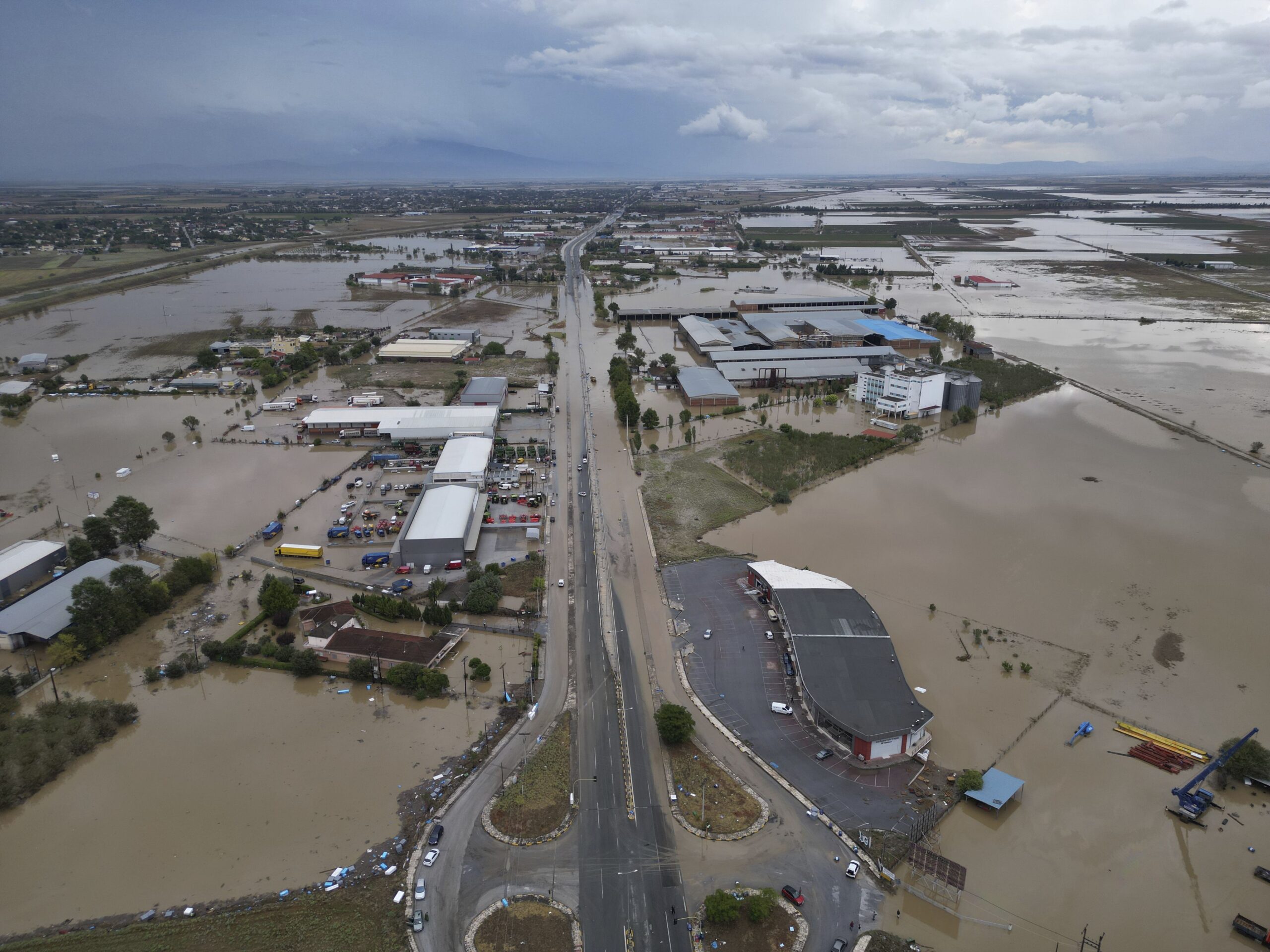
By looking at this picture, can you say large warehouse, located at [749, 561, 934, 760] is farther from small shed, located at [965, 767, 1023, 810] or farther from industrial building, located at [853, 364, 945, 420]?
industrial building, located at [853, 364, 945, 420]

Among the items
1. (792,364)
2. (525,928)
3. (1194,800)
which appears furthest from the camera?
(792,364)

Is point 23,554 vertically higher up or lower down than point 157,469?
higher up

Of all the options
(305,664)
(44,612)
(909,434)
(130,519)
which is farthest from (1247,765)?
(130,519)

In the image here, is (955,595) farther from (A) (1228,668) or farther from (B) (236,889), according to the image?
(B) (236,889)

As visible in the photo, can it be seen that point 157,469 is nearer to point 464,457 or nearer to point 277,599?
point 464,457

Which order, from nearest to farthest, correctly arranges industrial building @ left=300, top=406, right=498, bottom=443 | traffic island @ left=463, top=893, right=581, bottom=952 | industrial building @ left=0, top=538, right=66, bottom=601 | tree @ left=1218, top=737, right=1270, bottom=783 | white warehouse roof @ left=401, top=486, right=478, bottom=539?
traffic island @ left=463, top=893, right=581, bottom=952 → tree @ left=1218, top=737, right=1270, bottom=783 → industrial building @ left=0, top=538, right=66, bottom=601 → white warehouse roof @ left=401, top=486, right=478, bottom=539 → industrial building @ left=300, top=406, right=498, bottom=443

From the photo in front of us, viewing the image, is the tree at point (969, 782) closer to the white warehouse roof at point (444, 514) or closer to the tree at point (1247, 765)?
the tree at point (1247, 765)

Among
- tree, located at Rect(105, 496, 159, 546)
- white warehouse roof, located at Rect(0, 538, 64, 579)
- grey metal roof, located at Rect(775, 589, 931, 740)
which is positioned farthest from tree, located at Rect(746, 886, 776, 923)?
white warehouse roof, located at Rect(0, 538, 64, 579)
